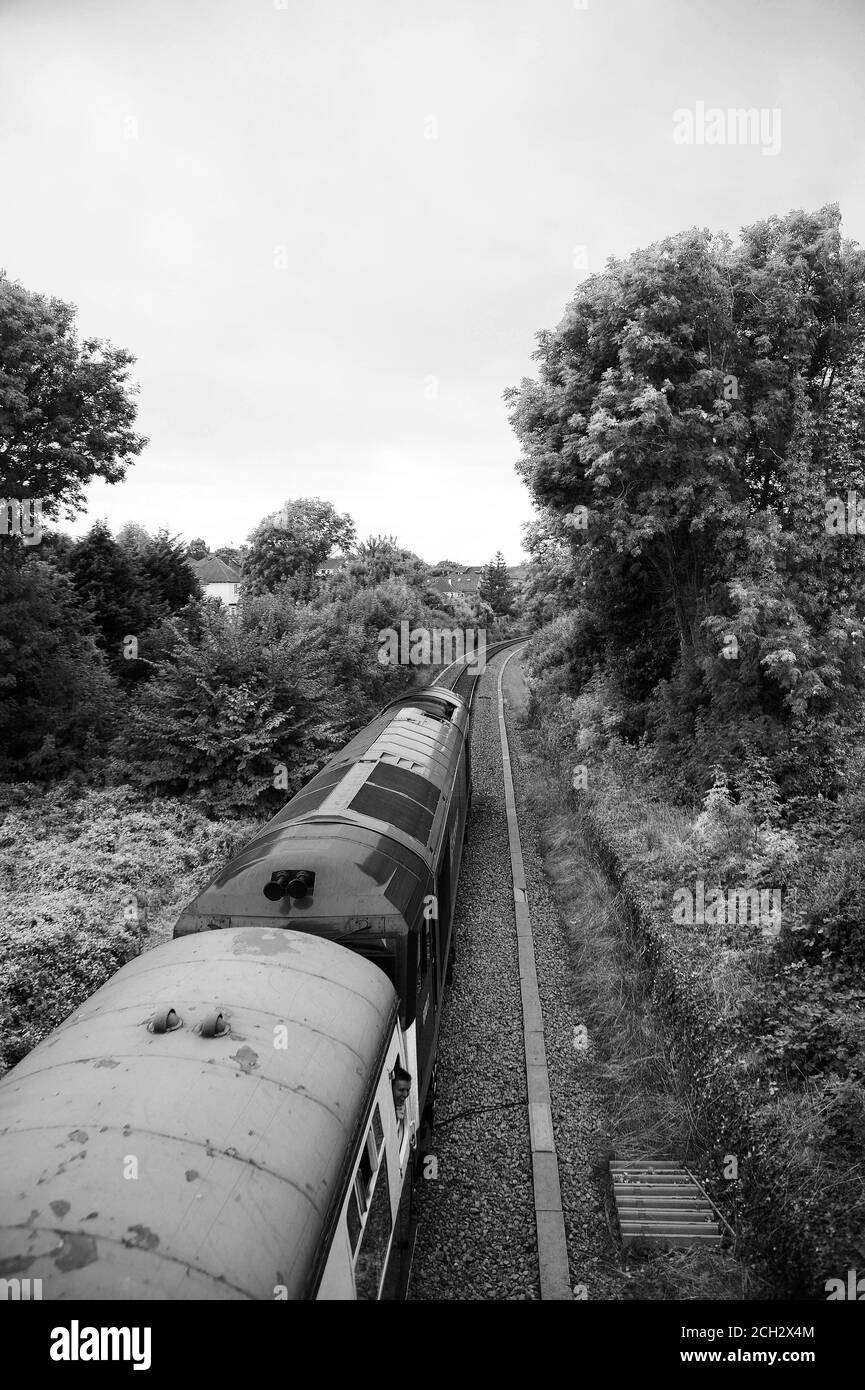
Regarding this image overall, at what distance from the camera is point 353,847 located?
5730 mm

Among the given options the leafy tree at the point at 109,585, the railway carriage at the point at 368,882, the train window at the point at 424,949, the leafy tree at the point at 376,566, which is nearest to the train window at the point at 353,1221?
the railway carriage at the point at 368,882

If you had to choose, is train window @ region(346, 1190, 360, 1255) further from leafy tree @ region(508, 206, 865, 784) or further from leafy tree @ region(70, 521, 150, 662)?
leafy tree @ region(70, 521, 150, 662)

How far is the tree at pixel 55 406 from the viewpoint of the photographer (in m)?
11.9

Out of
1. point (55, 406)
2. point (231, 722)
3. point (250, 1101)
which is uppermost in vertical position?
point (55, 406)

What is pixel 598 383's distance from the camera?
1212 cm

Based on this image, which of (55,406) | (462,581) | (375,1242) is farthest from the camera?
(462,581)

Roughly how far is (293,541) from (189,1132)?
4616 centimetres

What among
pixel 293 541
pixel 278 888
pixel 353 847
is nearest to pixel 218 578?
pixel 293 541

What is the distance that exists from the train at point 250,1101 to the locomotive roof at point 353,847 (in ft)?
0.08

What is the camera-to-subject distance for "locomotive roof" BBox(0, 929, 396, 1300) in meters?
2.48

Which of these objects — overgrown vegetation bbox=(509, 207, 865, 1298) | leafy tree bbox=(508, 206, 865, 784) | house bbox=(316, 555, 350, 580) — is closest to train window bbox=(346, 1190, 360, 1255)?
overgrown vegetation bbox=(509, 207, 865, 1298)

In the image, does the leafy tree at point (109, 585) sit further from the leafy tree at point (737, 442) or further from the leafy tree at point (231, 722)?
the leafy tree at point (737, 442)

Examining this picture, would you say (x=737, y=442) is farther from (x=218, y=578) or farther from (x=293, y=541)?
(x=218, y=578)
